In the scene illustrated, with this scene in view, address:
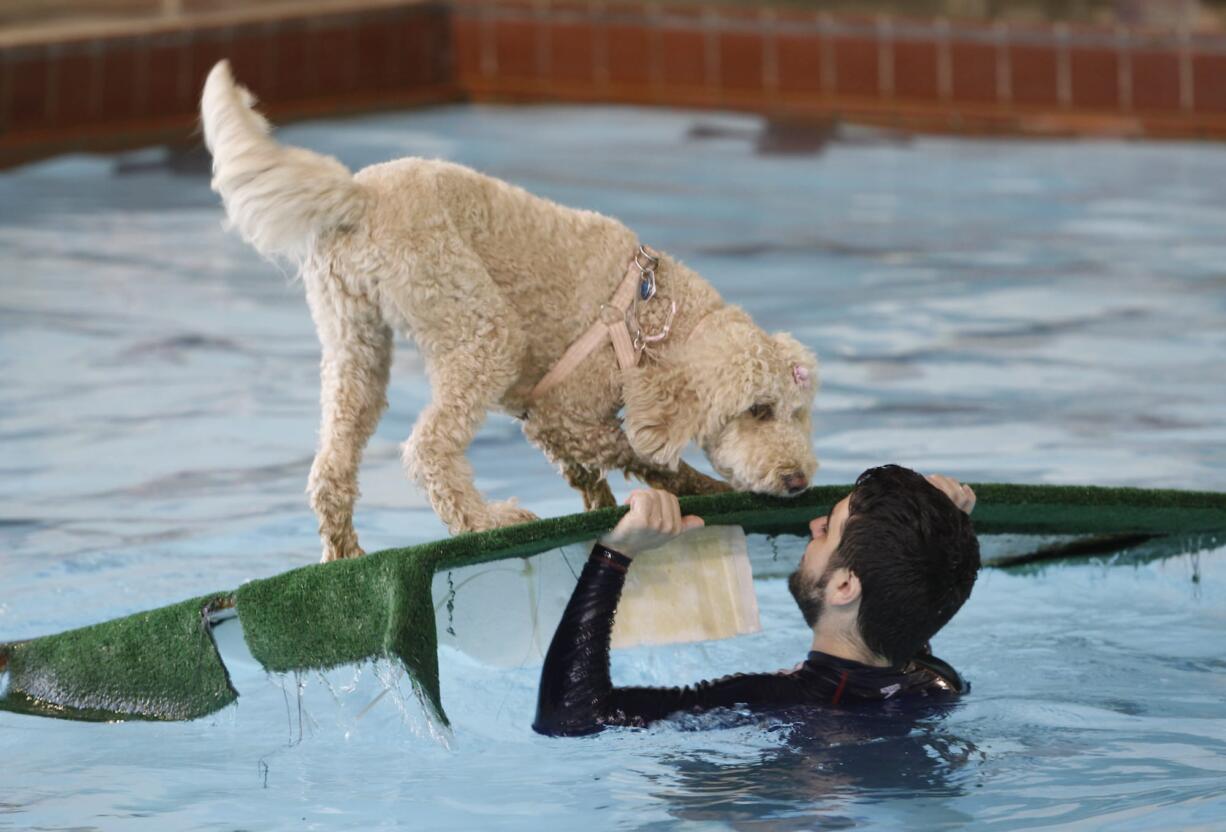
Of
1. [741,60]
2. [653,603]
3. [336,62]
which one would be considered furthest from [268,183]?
[336,62]

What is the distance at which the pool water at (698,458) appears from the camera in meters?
3.90

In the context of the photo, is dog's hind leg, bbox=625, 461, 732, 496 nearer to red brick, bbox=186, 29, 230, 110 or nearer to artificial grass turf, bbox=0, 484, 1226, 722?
artificial grass turf, bbox=0, 484, 1226, 722

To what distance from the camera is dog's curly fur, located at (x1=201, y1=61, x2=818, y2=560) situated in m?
3.72

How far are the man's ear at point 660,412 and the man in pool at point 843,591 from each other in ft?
0.37

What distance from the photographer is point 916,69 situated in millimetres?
11445

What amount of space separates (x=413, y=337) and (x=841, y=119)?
8355mm

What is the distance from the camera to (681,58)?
1221cm

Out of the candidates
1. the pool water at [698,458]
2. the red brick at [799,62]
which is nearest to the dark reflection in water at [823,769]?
the pool water at [698,458]

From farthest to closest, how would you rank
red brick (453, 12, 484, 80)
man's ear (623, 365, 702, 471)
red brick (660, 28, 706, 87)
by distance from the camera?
red brick (453, 12, 484, 80) < red brick (660, 28, 706, 87) < man's ear (623, 365, 702, 471)

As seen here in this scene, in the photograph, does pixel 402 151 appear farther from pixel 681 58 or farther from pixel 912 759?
pixel 912 759

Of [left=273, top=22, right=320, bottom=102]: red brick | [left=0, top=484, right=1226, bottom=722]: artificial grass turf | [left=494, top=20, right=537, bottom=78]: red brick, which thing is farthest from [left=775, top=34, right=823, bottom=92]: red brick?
[left=0, top=484, right=1226, bottom=722]: artificial grass turf

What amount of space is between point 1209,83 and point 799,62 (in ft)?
8.48

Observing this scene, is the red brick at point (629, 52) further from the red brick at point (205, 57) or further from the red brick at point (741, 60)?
the red brick at point (205, 57)

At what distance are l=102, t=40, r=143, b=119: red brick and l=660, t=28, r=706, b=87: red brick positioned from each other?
349 cm
